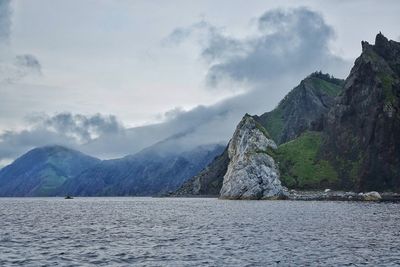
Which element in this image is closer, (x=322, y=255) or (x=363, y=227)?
(x=322, y=255)

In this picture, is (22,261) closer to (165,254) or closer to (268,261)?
(165,254)

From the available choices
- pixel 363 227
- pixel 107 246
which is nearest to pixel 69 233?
pixel 107 246

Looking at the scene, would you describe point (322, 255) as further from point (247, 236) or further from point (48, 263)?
point (48, 263)

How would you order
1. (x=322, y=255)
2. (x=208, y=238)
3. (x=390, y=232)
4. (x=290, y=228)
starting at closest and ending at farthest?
(x=322, y=255) → (x=208, y=238) → (x=390, y=232) → (x=290, y=228)

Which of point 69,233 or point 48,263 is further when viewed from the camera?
point 69,233

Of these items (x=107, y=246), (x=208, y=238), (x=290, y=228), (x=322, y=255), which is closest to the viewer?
(x=322, y=255)

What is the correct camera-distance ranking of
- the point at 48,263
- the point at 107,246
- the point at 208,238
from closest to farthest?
the point at 48,263 → the point at 107,246 → the point at 208,238

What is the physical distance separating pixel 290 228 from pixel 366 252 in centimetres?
3393

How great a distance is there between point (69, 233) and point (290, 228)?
44.5 metres

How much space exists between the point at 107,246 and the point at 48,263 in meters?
15.3

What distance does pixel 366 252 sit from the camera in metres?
62.3

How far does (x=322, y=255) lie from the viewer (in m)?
60.1

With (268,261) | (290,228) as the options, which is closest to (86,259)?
(268,261)

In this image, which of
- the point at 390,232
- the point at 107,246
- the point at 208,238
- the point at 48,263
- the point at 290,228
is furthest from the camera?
the point at 290,228
